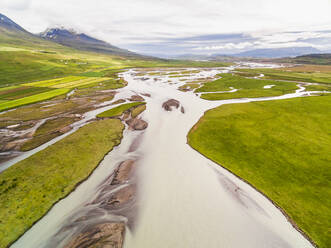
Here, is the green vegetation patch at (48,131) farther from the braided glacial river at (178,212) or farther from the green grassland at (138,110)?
the braided glacial river at (178,212)

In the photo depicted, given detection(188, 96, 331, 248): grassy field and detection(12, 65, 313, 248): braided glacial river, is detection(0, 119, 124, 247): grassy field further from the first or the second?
detection(188, 96, 331, 248): grassy field

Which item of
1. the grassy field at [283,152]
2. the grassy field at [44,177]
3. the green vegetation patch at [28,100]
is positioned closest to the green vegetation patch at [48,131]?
the grassy field at [44,177]

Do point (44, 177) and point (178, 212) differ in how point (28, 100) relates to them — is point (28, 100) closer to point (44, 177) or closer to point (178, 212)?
point (44, 177)

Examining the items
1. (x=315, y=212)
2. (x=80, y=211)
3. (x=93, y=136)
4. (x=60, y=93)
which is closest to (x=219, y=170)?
(x=315, y=212)

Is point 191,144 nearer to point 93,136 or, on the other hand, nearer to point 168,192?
point 168,192

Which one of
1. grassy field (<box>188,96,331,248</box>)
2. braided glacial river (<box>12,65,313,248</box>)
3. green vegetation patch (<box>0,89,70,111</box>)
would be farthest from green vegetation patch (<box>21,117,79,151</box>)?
grassy field (<box>188,96,331,248</box>)

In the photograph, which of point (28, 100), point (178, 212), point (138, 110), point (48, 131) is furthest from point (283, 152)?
point (28, 100)

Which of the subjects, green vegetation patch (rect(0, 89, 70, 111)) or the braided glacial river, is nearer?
the braided glacial river

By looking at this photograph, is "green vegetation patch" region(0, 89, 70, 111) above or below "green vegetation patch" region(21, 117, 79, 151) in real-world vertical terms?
above
